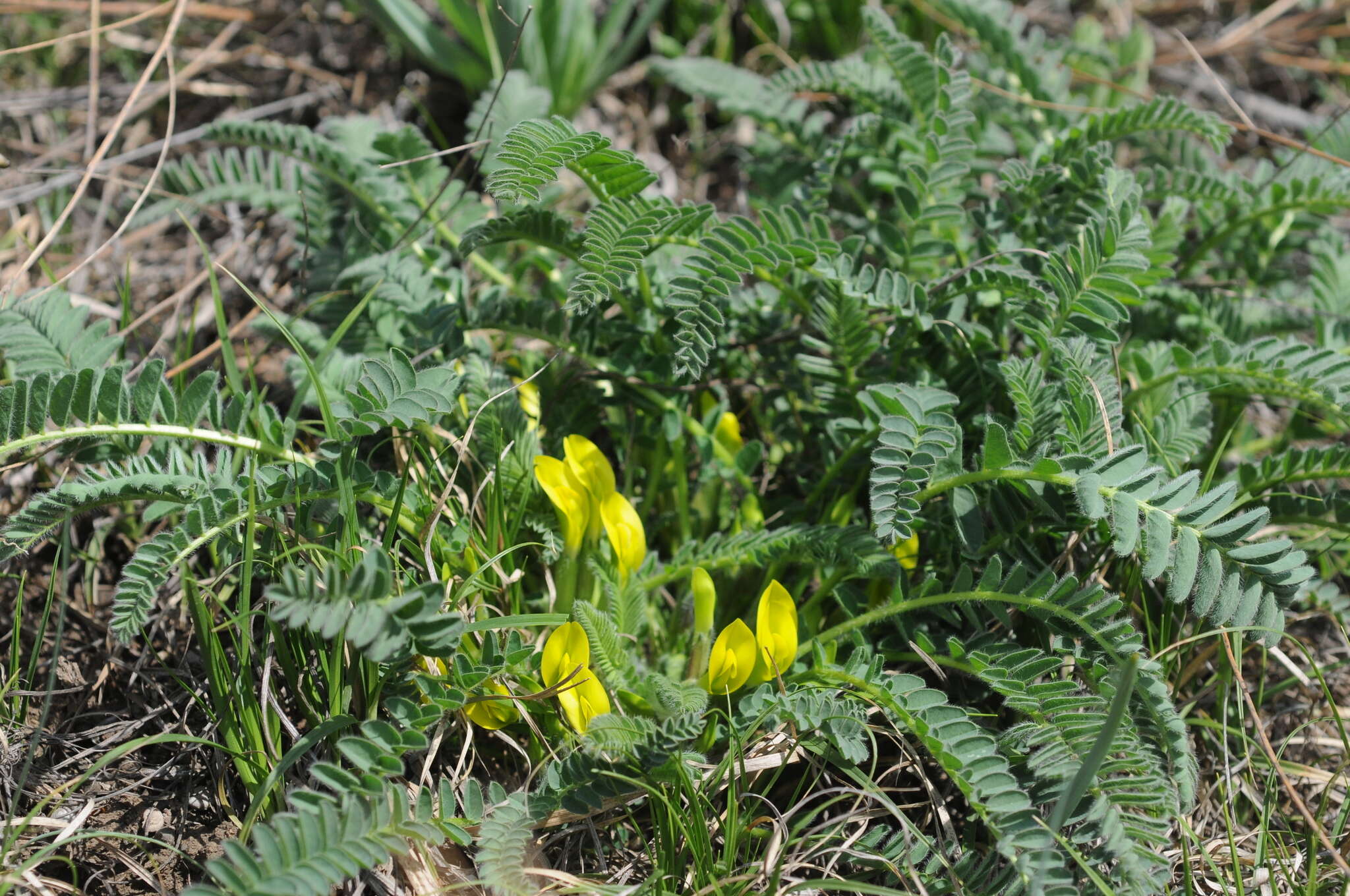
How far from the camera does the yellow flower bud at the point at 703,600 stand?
1717mm

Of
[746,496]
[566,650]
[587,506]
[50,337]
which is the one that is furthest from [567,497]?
[50,337]

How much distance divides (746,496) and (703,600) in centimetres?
33

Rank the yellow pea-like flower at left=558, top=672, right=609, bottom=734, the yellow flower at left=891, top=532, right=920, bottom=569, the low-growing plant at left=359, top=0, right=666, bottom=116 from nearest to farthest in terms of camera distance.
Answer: the yellow pea-like flower at left=558, top=672, right=609, bottom=734
the yellow flower at left=891, top=532, right=920, bottom=569
the low-growing plant at left=359, top=0, right=666, bottom=116

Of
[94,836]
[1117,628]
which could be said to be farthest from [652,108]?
[94,836]

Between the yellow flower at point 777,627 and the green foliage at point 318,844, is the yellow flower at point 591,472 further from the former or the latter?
the green foliage at point 318,844

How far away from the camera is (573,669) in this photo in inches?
63.9

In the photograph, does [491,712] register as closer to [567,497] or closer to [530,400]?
[567,497]

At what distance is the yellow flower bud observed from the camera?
1.72m

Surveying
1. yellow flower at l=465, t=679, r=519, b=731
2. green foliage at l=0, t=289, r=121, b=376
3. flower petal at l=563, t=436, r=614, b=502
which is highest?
green foliage at l=0, t=289, r=121, b=376

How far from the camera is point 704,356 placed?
1.62 m

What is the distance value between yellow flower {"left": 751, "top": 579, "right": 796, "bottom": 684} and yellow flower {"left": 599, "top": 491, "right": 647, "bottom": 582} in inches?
10.5

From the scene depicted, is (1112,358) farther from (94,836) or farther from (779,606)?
(94,836)

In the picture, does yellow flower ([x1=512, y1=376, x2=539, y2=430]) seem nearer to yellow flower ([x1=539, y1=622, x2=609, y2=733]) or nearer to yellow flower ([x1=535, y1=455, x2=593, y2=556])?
yellow flower ([x1=535, y1=455, x2=593, y2=556])

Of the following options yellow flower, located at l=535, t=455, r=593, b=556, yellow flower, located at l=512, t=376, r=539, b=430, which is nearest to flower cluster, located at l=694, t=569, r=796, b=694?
yellow flower, located at l=535, t=455, r=593, b=556
